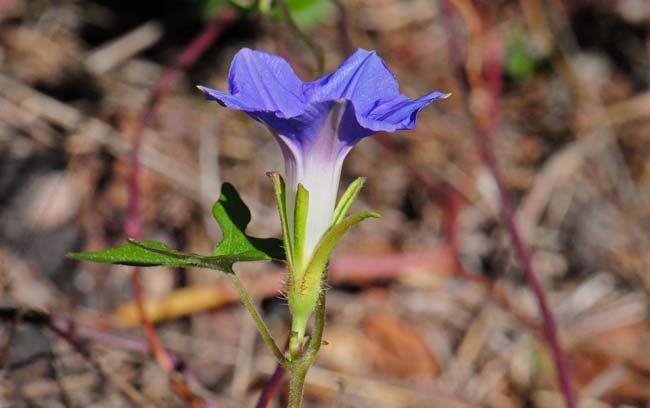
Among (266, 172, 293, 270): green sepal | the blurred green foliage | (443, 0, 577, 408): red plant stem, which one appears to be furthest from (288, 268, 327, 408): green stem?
the blurred green foliage

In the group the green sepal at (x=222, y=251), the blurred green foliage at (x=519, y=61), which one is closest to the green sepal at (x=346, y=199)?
the green sepal at (x=222, y=251)

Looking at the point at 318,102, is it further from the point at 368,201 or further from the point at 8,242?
the point at 368,201

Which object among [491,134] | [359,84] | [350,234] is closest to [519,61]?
[491,134]

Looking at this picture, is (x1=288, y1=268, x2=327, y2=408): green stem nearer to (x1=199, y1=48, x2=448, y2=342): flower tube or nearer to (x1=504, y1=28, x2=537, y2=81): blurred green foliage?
(x1=199, y1=48, x2=448, y2=342): flower tube

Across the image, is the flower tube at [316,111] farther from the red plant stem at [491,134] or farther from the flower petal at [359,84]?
the red plant stem at [491,134]

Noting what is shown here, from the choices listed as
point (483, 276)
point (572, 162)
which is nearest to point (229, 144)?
point (483, 276)

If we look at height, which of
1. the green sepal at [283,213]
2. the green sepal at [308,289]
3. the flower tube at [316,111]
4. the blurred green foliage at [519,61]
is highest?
the blurred green foliage at [519,61]
